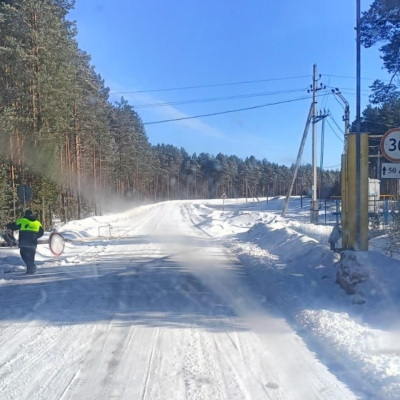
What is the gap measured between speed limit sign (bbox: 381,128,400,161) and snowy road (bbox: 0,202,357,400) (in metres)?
3.63

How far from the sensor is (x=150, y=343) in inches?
252

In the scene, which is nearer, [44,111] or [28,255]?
[28,255]

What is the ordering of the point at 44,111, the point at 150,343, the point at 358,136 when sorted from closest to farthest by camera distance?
the point at 150,343 → the point at 358,136 → the point at 44,111

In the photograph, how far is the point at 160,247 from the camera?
66.9ft

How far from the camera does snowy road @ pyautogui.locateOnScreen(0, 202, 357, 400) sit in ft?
15.9

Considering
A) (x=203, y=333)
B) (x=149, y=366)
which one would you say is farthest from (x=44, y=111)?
(x=149, y=366)

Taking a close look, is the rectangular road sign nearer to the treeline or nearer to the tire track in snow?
the tire track in snow

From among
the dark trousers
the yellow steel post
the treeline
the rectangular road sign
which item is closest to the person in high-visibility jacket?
the dark trousers

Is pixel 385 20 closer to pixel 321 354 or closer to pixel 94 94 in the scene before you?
pixel 321 354

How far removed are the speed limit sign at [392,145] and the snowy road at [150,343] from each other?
3.63 m

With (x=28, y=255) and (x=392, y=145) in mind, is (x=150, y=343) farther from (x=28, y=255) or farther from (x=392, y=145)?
(x=28, y=255)

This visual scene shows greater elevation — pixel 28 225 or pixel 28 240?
pixel 28 225

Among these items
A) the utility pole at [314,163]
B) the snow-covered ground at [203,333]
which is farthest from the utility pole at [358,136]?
the utility pole at [314,163]

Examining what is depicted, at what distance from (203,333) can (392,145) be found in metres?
5.29
